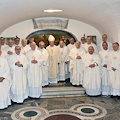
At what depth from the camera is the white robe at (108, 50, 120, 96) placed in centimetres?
717

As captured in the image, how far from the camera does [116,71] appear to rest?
23.7ft

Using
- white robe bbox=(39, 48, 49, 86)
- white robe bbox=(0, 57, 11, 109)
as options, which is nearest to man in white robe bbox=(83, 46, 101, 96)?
white robe bbox=(39, 48, 49, 86)

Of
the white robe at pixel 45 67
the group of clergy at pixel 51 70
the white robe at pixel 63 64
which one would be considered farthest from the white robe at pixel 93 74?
the white robe at pixel 63 64

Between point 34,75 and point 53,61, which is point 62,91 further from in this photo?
point 53,61

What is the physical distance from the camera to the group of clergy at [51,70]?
680 centimetres

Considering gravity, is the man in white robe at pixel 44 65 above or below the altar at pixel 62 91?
above

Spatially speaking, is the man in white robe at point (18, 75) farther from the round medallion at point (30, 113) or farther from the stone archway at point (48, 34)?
the stone archway at point (48, 34)

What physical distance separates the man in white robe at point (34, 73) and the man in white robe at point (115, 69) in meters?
2.62

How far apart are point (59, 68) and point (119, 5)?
464cm

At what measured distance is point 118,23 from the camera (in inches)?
287

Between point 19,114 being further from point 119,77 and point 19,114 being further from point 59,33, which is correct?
point 59,33

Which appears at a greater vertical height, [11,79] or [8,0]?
[8,0]

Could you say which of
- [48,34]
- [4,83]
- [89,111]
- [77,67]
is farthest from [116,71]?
[48,34]

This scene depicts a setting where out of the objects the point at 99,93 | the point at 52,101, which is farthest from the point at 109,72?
the point at 52,101
